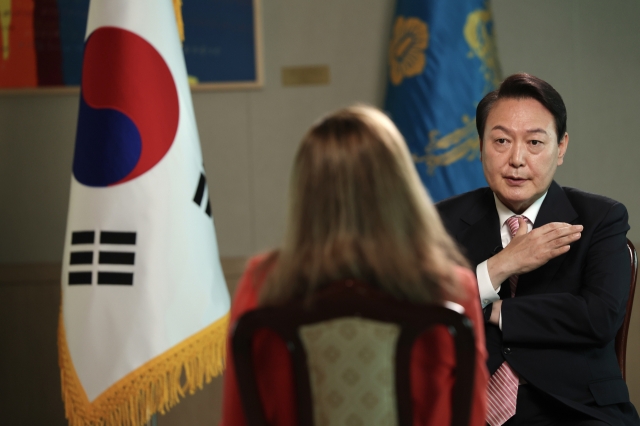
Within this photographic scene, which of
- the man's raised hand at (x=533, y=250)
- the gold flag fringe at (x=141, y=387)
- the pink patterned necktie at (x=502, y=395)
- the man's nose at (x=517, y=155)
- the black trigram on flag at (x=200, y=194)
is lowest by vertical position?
the gold flag fringe at (x=141, y=387)

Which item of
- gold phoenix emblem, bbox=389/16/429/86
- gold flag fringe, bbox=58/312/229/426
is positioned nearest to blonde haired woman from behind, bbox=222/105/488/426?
gold flag fringe, bbox=58/312/229/426

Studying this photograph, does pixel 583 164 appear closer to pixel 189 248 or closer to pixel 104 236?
pixel 189 248

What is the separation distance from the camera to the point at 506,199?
188 centimetres

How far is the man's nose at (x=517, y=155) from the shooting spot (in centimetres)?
180

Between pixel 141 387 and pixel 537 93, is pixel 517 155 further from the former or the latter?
pixel 141 387

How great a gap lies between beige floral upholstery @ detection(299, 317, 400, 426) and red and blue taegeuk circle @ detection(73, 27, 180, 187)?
148cm

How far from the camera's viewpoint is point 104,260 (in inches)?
89.5

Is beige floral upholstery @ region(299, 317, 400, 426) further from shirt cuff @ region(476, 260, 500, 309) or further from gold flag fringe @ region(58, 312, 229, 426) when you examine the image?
gold flag fringe @ region(58, 312, 229, 426)

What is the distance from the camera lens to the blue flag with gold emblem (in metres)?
3.04

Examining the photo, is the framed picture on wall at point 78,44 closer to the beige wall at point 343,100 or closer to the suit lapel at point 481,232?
the beige wall at point 343,100

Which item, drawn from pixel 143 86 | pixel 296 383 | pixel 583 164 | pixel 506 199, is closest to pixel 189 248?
pixel 143 86

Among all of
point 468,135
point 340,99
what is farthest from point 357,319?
point 340,99

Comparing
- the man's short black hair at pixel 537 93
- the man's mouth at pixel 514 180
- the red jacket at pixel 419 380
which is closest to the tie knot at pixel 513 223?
the man's mouth at pixel 514 180

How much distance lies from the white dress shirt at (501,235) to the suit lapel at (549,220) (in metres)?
0.02
